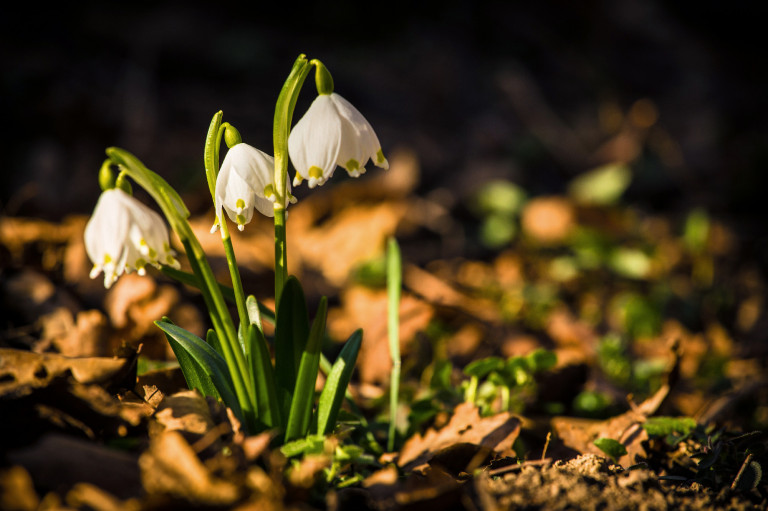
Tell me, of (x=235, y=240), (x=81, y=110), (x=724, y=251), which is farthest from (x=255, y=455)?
(x=81, y=110)

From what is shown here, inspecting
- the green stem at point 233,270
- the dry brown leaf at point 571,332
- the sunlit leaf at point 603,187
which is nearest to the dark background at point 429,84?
the sunlit leaf at point 603,187

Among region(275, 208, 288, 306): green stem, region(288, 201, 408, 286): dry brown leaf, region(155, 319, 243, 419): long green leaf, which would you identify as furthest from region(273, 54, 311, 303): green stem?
region(288, 201, 408, 286): dry brown leaf

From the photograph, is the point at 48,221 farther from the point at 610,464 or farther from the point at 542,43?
the point at 542,43

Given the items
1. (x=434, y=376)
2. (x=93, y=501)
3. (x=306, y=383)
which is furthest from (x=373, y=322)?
(x=93, y=501)

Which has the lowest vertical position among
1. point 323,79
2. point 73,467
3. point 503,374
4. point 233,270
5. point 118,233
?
point 503,374

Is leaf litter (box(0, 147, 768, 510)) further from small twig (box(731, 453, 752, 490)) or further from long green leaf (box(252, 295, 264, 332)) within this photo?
long green leaf (box(252, 295, 264, 332))

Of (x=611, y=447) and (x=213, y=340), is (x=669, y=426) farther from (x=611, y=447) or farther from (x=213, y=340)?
(x=213, y=340)
